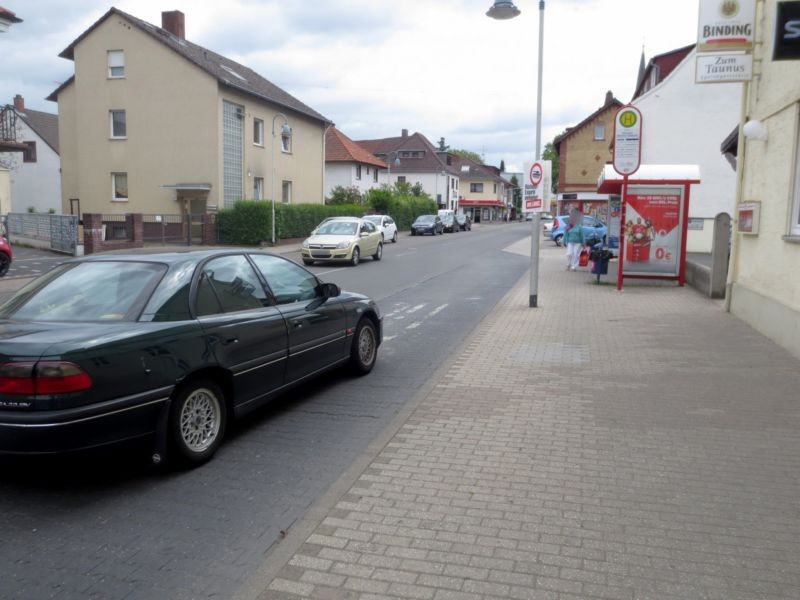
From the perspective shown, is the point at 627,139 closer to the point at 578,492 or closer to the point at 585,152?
the point at 578,492

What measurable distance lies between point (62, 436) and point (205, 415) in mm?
1118

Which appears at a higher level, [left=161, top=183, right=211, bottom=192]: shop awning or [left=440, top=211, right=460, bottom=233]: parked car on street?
[left=161, top=183, right=211, bottom=192]: shop awning

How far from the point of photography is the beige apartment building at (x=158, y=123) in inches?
1271

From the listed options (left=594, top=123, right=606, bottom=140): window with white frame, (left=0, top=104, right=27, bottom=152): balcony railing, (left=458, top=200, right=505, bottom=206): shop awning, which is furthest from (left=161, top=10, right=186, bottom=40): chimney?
(left=458, top=200, right=505, bottom=206): shop awning

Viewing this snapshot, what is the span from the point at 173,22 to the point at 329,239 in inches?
808

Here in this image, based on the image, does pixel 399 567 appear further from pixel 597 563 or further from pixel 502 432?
pixel 502 432

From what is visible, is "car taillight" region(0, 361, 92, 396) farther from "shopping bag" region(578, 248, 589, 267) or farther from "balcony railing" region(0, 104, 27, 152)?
"balcony railing" region(0, 104, 27, 152)

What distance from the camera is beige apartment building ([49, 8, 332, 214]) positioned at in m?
32.3

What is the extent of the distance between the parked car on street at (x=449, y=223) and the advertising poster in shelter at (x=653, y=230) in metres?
38.2

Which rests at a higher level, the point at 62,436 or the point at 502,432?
the point at 62,436

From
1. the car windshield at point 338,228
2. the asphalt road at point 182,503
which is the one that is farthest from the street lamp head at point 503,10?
the car windshield at point 338,228

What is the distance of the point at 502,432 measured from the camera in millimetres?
5602

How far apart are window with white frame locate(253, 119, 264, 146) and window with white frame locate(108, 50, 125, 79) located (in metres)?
6.57

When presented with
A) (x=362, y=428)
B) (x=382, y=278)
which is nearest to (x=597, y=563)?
(x=362, y=428)
